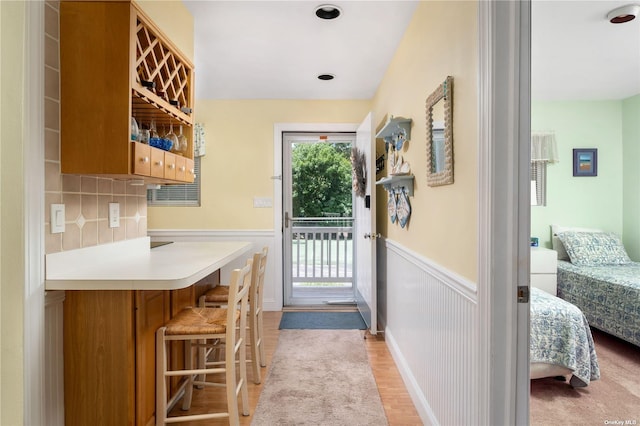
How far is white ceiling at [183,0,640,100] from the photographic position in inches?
90.4

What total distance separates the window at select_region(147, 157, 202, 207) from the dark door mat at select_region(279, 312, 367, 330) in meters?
1.69

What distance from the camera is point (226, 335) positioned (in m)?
1.82

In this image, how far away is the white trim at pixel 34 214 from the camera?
1.42 m

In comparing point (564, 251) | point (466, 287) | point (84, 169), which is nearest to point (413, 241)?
point (466, 287)

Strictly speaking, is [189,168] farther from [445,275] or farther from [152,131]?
[445,275]

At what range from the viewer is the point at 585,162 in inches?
138

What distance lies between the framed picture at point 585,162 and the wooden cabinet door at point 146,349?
150 inches

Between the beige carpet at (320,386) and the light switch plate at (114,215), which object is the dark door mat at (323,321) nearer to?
the beige carpet at (320,386)

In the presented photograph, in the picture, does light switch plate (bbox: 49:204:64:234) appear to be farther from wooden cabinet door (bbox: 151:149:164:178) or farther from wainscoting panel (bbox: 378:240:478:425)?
wainscoting panel (bbox: 378:240:478:425)

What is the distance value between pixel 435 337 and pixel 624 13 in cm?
221

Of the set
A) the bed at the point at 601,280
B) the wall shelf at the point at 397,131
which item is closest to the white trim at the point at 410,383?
the wall shelf at the point at 397,131

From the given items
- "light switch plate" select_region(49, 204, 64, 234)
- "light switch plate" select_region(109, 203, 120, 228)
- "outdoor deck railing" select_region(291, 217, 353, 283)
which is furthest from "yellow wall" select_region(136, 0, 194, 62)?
"outdoor deck railing" select_region(291, 217, 353, 283)

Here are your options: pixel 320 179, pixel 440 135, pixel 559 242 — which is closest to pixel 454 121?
pixel 440 135

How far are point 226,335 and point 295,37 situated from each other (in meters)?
2.15
